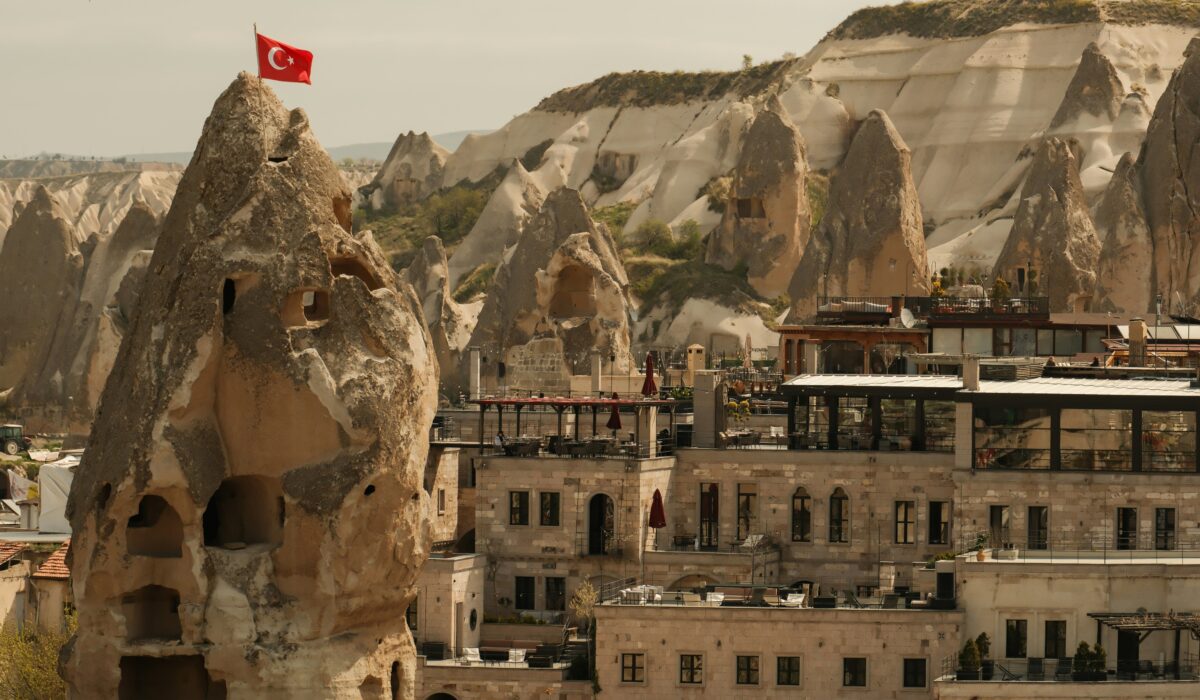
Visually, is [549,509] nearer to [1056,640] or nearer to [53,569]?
[53,569]

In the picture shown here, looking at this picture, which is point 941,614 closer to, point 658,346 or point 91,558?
point 91,558

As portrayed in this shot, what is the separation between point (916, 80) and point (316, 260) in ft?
466

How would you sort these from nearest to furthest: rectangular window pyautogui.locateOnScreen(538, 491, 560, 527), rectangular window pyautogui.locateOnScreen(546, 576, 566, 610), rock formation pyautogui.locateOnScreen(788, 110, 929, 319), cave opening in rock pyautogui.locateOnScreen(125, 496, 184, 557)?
cave opening in rock pyautogui.locateOnScreen(125, 496, 184, 557) < rectangular window pyautogui.locateOnScreen(546, 576, 566, 610) < rectangular window pyautogui.locateOnScreen(538, 491, 560, 527) < rock formation pyautogui.locateOnScreen(788, 110, 929, 319)

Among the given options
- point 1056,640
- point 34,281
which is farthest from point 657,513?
point 34,281

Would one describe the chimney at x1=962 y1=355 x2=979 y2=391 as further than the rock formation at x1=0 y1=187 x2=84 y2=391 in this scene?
No

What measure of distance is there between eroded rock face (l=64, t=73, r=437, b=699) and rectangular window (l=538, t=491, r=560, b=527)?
77.7ft

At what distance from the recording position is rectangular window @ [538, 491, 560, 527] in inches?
3118

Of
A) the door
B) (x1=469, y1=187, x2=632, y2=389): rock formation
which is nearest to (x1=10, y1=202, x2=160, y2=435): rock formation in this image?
(x1=469, y1=187, x2=632, y2=389): rock formation

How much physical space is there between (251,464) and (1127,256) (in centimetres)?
8870

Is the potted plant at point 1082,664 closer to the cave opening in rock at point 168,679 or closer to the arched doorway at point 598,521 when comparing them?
the arched doorway at point 598,521

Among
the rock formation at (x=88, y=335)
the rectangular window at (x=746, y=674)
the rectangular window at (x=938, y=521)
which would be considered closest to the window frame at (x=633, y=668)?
the rectangular window at (x=746, y=674)

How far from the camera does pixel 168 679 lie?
5503 cm

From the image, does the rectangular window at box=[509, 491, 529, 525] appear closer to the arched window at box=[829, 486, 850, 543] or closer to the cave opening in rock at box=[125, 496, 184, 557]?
the arched window at box=[829, 486, 850, 543]

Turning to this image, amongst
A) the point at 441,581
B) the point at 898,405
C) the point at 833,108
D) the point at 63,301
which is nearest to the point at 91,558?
the point at 441,581
